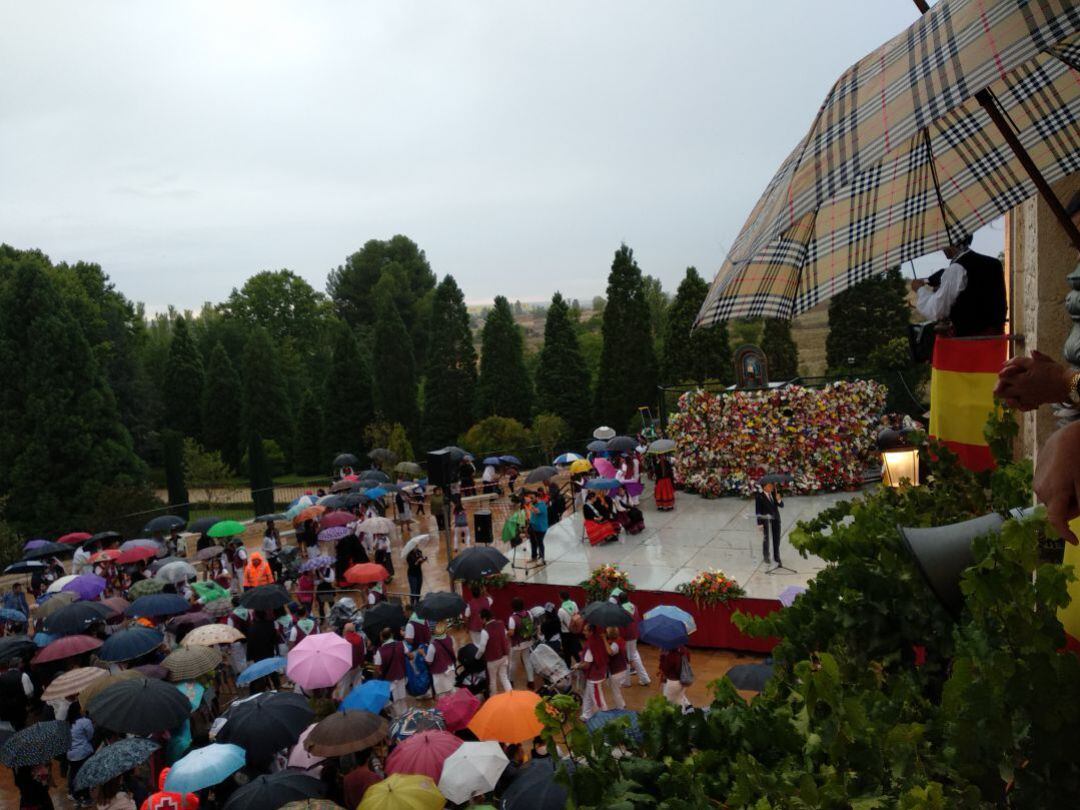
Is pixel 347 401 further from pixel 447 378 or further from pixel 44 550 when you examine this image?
pixel 44 550

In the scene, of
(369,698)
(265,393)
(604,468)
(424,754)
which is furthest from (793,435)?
(265,393)

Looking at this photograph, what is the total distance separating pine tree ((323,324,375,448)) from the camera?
43.1 metres

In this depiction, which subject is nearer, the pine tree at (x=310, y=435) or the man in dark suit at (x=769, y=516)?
the man in dark suit at (x=769, y=516)

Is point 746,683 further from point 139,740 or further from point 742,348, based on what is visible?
point 742,348

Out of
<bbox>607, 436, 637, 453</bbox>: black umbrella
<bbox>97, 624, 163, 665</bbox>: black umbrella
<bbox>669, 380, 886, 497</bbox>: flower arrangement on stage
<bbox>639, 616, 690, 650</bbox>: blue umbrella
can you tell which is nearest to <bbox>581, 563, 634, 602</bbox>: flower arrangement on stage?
<bbox>639, 616, 690, 650</bbox>: blue umbrella

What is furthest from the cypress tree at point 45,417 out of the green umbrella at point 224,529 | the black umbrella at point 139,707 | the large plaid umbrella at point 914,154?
the large plaid umbrella at point 914,154

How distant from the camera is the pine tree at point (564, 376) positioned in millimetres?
40219

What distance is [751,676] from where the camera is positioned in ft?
28.6

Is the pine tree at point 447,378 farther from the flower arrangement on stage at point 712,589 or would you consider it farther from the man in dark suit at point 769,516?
the flower arrangement on stage at point 712,589

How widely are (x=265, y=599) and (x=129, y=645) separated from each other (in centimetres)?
216

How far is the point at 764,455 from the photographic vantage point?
2212 cm

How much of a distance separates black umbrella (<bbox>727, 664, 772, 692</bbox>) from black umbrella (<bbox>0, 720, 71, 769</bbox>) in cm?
753

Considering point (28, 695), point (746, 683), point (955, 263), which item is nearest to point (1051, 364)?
point (955, 263)

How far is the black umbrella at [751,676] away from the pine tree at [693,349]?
28.9 metres
